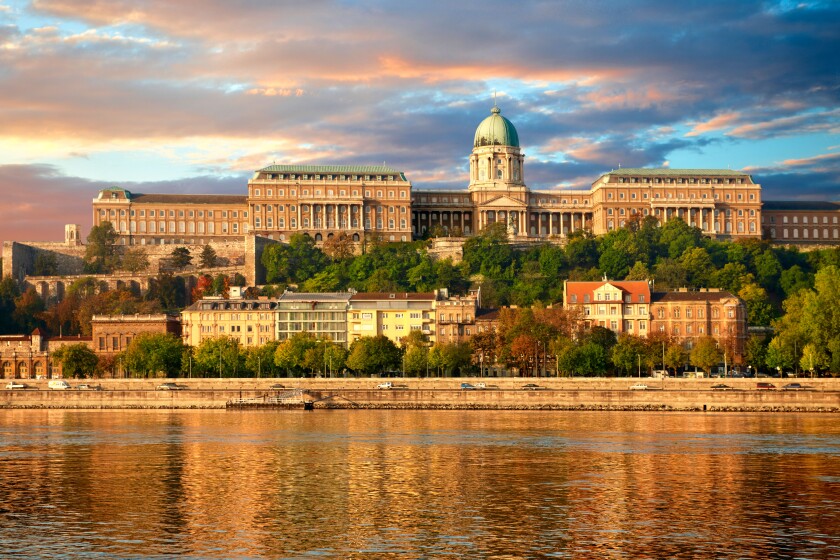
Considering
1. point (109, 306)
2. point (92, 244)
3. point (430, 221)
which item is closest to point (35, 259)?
point (92, 244)

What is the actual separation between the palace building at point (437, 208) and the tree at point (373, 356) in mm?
57112

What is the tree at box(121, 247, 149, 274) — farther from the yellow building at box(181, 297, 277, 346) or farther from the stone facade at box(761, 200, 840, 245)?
the stone facade at box(761, 200, 840, 245)

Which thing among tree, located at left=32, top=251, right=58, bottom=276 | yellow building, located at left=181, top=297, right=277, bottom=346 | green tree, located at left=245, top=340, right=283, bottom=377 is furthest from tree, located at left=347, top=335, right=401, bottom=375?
tree, located at left=32, top=251, right=58, bottom=276

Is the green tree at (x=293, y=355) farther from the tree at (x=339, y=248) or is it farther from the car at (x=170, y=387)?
the tree at (x=339, y=248)

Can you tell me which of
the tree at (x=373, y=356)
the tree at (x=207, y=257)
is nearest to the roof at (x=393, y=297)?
the tree at (x=373, y=356)

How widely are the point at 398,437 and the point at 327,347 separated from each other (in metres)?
41.6

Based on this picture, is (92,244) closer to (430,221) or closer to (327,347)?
(430,221)

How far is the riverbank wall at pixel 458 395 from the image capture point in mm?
81000

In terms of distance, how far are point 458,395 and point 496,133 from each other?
94.3 metres

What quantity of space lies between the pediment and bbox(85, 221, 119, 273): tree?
4337 cm

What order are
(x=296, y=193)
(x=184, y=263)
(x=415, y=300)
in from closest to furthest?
(x=415, y=300), (x=184, y=263), (x=296, y=193)

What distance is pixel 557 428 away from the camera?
67.2m

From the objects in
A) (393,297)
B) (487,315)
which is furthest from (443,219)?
(487,315)

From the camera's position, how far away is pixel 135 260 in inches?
5920
